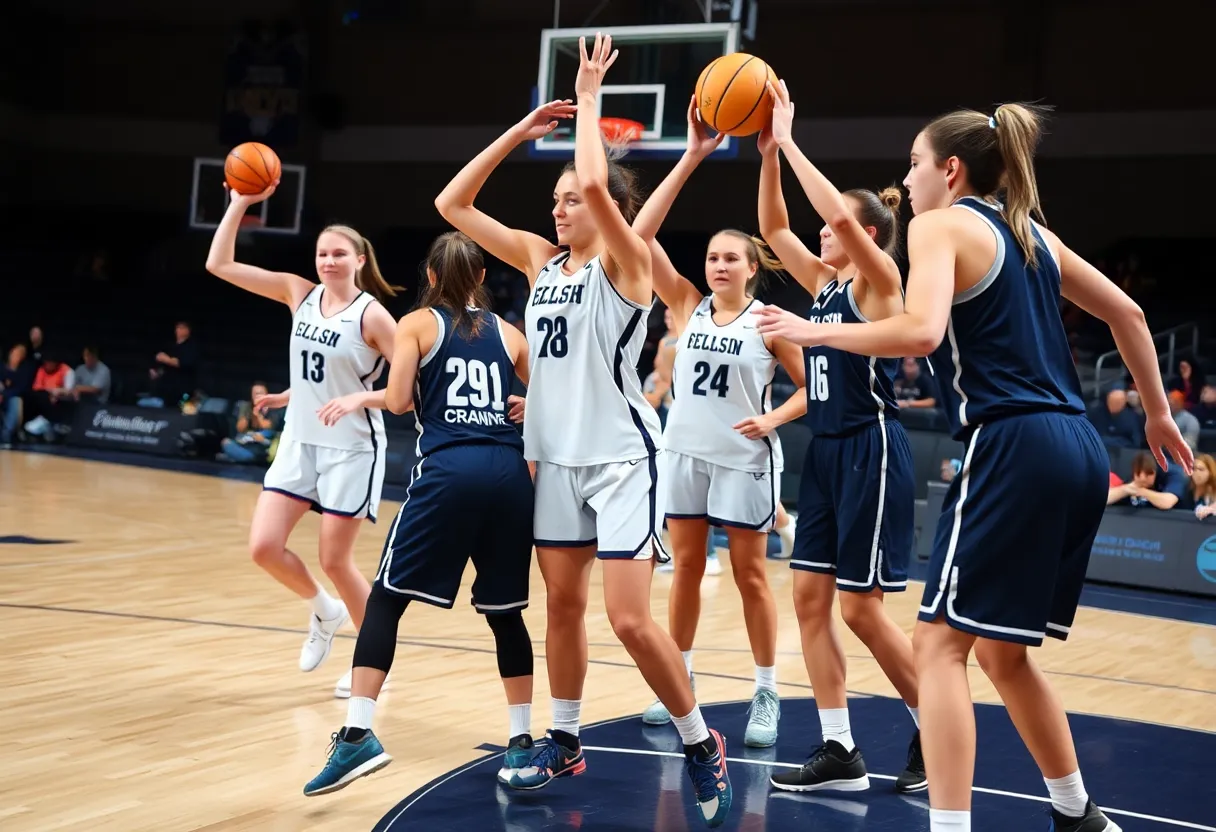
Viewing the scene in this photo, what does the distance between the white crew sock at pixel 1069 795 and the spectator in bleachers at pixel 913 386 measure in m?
9.50

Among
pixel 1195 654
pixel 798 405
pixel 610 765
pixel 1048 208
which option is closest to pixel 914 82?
pixel 1048 208

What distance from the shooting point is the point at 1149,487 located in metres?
9.51

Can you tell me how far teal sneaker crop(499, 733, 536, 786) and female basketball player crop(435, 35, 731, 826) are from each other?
4cm

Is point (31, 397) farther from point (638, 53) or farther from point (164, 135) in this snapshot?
point (638, 53)

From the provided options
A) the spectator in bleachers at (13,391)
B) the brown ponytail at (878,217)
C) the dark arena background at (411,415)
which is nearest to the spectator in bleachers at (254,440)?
the dark arena background at (411,415)

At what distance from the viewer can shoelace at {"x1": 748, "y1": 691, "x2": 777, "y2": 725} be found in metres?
4.71

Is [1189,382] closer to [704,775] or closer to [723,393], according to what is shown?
[723,393]

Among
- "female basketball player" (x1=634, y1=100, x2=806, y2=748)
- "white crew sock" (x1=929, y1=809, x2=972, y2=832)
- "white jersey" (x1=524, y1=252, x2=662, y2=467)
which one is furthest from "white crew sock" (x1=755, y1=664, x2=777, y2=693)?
"white crew sock" (x1=929, y1=809, x2=972, y2=832)

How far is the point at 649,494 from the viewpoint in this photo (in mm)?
3859

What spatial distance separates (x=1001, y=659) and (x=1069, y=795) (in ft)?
1.76

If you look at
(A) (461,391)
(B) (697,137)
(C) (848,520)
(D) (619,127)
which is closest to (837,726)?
(C) (848,520)

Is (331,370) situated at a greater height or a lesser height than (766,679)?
greater

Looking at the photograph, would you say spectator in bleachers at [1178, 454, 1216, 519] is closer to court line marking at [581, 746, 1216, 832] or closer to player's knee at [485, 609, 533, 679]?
court line marking at [581, 746, 1216, 832]

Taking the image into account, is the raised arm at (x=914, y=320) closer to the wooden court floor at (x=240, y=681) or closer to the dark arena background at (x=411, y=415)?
the dark arena background at (x=411, y=415)
